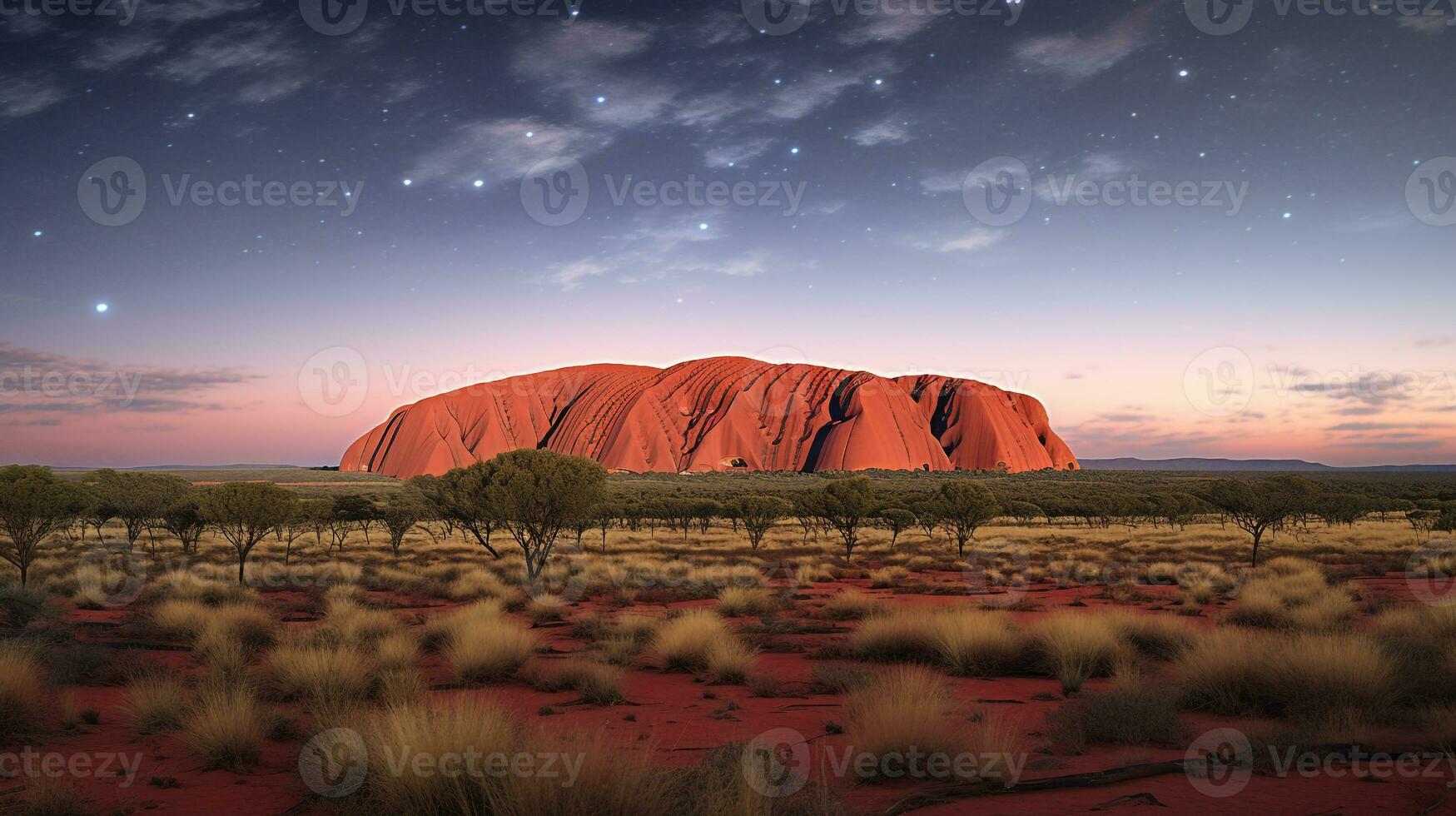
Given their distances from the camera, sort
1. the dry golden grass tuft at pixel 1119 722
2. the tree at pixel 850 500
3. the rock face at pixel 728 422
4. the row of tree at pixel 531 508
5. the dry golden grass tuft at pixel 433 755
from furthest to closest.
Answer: the rock face at pixel 728 422
the tree at pixel 850 500
the row of tree at pixel 531 508
the dry golden grass tuft at pixel 1119 722
the dry golden grass tuft at pixel 433 755

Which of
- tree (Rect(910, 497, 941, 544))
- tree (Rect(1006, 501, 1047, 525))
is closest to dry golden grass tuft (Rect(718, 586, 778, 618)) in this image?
tree (Rect(910, 497, 941, 544))

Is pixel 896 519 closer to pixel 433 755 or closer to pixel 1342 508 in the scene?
pixel 1342 508

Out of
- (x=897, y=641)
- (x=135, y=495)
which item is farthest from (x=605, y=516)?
(x=897, y=641)

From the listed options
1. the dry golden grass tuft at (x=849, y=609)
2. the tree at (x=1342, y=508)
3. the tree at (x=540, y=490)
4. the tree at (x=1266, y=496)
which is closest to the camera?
the dry golden grass tuft at (x=849, y=609)

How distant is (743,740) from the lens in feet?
26.5

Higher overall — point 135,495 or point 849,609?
point 135,495

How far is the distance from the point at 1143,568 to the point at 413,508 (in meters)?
34.6

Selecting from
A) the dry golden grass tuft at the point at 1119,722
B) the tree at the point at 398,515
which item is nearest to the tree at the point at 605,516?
the tree at the point at 398,515

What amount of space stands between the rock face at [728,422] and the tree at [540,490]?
98.3m

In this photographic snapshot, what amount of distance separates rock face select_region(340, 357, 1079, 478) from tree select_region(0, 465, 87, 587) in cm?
9957

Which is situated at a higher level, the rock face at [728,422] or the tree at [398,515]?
the rock face at [728,422]

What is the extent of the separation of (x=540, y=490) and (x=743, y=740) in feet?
52.9

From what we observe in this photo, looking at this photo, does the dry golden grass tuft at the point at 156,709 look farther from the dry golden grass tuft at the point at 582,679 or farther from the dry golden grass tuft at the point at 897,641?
the dry golden grass tuft at the point at 897,641

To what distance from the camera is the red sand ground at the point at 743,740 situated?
6062 mm
